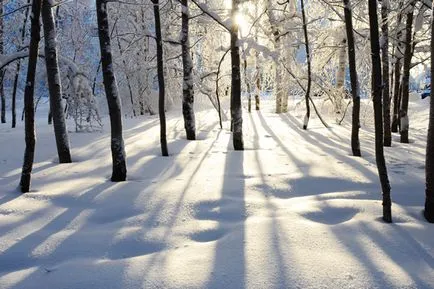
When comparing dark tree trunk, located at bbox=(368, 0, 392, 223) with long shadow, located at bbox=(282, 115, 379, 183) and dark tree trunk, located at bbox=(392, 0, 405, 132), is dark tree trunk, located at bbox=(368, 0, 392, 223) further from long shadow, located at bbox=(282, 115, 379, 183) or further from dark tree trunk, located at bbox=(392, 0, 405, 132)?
dark tree trunk, located at bbox=(392, 0, 405, 132)

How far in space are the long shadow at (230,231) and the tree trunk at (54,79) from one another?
3319 mm

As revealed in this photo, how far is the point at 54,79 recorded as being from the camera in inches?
307

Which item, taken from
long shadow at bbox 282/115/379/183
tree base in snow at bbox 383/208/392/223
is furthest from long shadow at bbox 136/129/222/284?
long shadow at bbox 282/115/379/183

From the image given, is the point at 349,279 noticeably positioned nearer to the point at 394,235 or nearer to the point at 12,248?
the point at 394,235

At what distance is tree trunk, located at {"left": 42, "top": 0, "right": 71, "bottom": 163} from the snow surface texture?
0.35 m

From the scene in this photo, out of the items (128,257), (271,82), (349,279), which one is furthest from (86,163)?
(271,82)

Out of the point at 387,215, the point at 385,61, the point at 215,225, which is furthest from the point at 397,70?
the point at 215,225

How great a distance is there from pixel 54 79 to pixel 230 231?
5.36 m

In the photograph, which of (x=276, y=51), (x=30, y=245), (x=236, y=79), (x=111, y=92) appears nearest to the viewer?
(x=30, y=245)

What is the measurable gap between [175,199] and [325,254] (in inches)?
89.9

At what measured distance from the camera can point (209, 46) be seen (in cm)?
1606

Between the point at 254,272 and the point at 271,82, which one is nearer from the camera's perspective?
the point at 254,272

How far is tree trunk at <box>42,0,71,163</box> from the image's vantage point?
759 centimetres

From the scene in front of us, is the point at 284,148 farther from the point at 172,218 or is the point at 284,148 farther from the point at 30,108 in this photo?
the point at 30,108
